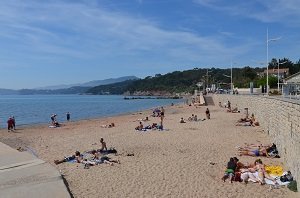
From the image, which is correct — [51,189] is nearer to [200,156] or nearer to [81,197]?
[81,197]

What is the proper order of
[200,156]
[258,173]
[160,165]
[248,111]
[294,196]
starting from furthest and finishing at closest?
[248,111], [200,156], [160,165], [258,173], [294,196]

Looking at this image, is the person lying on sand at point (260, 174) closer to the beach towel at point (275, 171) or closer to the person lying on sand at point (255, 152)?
the beach towel at point (275, 171)

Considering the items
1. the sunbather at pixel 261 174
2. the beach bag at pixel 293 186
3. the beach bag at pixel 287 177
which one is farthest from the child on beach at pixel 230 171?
the beach bag at pixel 293 186

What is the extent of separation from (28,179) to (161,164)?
520 centimetres

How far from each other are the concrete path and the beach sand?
0.60 meters

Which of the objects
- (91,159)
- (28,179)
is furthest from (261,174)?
(28,179)

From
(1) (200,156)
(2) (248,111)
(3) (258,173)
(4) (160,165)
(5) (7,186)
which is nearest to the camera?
(5) (7,186)

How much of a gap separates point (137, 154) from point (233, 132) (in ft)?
31.3

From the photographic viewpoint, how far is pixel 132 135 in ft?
84.0

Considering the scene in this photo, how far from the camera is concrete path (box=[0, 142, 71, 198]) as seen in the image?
10938 mm

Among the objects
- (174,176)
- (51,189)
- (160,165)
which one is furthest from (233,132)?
(51,189)

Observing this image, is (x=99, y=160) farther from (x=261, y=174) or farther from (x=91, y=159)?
(x=261, y=174)

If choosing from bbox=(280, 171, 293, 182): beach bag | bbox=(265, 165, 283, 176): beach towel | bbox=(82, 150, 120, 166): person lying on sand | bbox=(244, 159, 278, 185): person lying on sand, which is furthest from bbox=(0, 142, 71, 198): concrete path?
bbox=(265, 165, 283, 176): beach towel

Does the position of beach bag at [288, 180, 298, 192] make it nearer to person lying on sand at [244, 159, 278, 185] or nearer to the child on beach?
person lying on sand at [244, 159, 278, 185]
